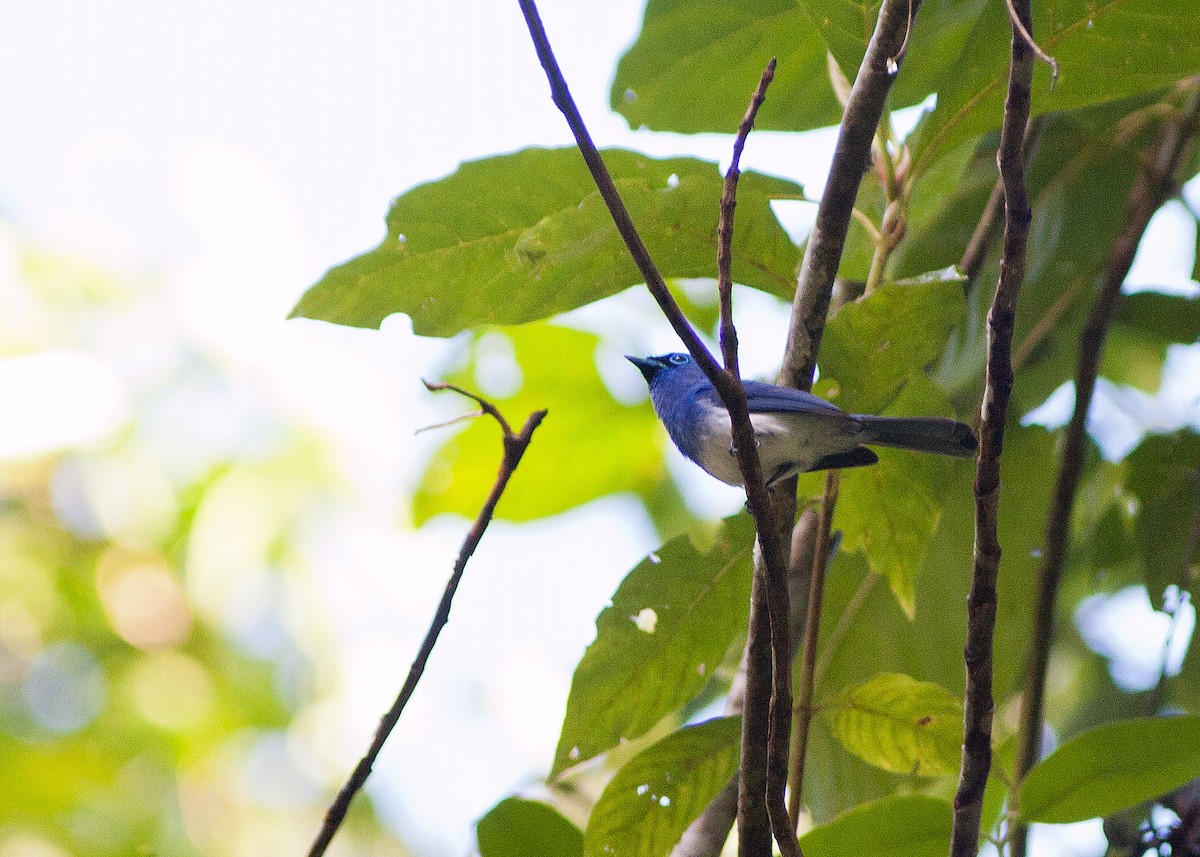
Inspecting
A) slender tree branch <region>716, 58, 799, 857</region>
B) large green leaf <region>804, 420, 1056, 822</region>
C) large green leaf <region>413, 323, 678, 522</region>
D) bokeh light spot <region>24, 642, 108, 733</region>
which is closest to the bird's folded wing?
slender tree branch <region>716, 58, 799, 857</region>

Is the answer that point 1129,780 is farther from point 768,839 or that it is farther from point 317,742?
point 317,742

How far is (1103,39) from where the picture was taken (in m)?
1.99

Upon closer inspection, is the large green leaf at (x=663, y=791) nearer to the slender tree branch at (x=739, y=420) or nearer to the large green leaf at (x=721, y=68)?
the slender tree branch at (x=739, y=420)

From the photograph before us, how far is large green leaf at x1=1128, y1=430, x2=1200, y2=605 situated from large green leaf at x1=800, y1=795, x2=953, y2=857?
127 cm

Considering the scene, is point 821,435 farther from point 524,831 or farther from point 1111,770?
point 524,831

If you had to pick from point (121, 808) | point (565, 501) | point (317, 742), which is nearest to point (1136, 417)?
point (565, 501)

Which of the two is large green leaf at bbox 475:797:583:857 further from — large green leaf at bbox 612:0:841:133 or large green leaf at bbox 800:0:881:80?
large green leaf at bbox 612:0:841:133

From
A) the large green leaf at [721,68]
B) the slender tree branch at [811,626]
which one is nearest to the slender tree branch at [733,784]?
the slender tree branch at [811,626]

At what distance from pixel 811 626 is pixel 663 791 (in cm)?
38

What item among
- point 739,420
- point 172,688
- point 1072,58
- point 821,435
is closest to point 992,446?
point 739,420

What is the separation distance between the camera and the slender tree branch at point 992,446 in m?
1.30

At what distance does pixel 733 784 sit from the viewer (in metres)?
1.99

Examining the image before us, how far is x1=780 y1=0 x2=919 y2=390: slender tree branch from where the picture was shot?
1561 mm

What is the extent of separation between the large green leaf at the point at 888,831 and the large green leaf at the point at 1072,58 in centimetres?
108
